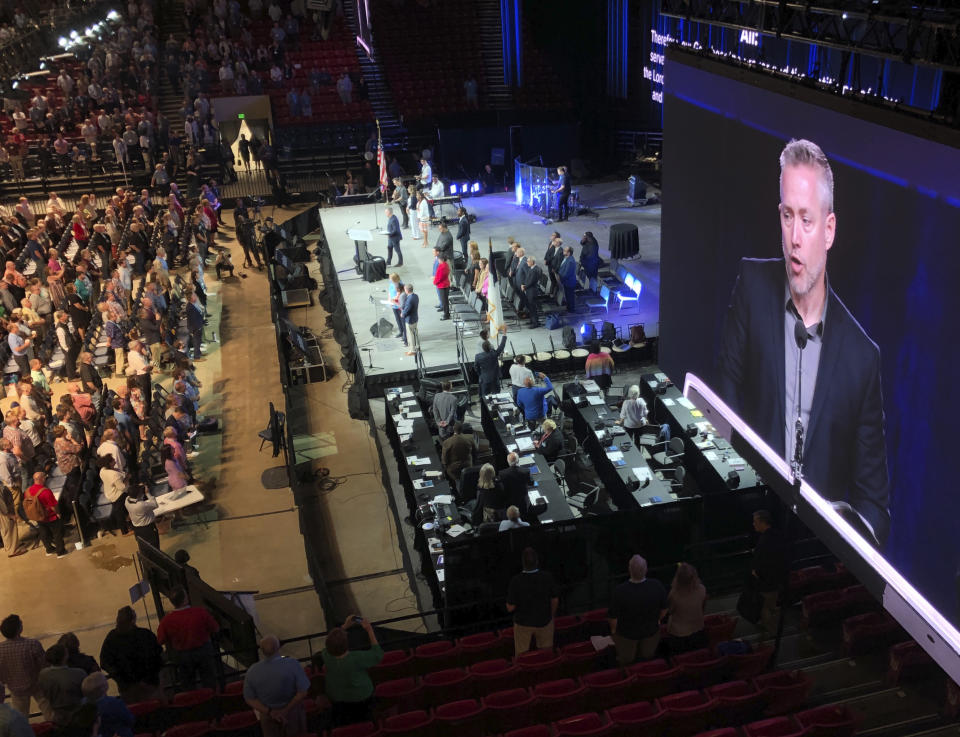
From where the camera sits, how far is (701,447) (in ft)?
43.3

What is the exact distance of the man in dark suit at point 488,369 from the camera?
52.4 ft

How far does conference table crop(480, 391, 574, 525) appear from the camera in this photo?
12562 mm

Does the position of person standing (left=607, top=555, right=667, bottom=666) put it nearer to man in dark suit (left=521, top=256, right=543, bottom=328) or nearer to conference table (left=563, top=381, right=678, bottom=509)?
conference table (left=563, top=381, right=678, bottom=509)

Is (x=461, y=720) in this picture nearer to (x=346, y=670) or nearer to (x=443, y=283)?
(x=346, y=670)

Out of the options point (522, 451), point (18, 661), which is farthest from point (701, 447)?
point (18, 661)

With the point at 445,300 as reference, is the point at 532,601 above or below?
above

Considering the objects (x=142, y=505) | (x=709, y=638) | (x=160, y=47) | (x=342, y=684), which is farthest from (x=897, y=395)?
(x=160, y=47)

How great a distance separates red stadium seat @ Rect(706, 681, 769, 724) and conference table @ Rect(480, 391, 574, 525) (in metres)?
3.97

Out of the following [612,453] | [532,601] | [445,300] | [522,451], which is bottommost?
[522,451]

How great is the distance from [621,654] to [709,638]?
895mm

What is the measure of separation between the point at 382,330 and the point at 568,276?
3859 mm

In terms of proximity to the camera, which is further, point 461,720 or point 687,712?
point 461,720

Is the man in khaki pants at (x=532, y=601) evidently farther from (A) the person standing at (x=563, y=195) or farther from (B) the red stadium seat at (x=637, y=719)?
(A) the person standing at (x=563, y=195)

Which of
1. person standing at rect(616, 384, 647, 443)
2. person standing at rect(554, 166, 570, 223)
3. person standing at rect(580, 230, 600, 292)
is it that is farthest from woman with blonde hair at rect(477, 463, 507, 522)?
person standing at rect(554, 166, 570, 223)
